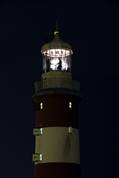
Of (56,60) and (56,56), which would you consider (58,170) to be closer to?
(56,60)

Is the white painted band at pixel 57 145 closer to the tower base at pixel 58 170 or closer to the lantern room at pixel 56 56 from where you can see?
the tower base at pixel 58 170

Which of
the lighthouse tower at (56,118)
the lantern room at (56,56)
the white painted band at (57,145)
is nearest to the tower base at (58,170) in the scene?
the lighthouse tower at (56,118)

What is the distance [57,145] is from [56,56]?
5801mm

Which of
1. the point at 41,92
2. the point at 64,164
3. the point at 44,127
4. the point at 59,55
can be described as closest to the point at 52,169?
the point at 64,164

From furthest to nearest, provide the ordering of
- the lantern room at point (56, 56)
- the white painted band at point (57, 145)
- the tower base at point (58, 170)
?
1. the lantern room at point (56, 56)
2. the white painted band at point (57, 145)
3. the tower base at point (58, 170)

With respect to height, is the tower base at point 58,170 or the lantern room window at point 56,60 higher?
the lantern room window at point 56,60

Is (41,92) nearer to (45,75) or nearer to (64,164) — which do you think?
(45,75)

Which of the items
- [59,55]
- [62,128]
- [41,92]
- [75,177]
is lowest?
[75,177]

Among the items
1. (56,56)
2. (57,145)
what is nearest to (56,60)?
(56,56)

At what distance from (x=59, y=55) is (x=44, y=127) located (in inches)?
190

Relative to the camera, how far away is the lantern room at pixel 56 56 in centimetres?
3123

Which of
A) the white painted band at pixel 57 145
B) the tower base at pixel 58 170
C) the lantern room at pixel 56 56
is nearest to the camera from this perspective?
the tower base at pixel 58 170

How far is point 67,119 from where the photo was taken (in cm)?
3045

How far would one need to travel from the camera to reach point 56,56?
31266mm
